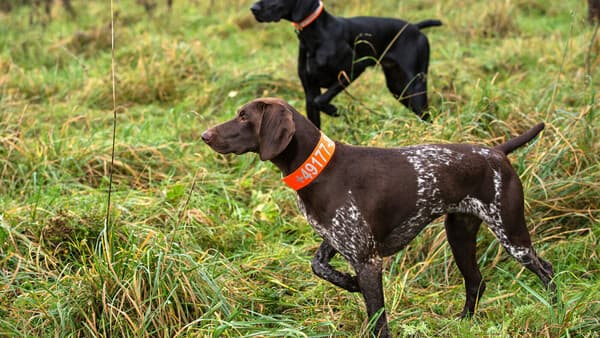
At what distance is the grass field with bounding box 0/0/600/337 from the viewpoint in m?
3.28

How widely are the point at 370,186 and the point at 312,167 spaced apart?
26 centimetres

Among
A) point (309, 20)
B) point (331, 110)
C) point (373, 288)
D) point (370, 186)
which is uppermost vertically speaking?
point (370, 186)

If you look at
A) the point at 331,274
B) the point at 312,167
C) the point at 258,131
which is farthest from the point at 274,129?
the point at 331,274

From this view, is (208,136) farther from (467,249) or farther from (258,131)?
(467,249)

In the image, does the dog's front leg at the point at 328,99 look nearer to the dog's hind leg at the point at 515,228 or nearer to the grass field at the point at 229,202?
the grass field at the point at 229,202

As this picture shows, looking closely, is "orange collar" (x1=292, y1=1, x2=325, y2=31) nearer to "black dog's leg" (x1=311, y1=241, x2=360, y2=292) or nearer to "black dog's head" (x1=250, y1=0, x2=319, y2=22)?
"black dog's head" (x1=250, y1=0, x2=319, y2=22)

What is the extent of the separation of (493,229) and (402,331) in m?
0.61

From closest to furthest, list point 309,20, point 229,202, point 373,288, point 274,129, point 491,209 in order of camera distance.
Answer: point 274,129 < point 373,288 < point 491,209 < point 229,202 < point 309,20

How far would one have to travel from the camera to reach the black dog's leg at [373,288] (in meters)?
3.16

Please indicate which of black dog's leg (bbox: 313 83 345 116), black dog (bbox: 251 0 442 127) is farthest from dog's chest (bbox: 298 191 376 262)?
black dog's leg (bbox: 313 83 345 116)

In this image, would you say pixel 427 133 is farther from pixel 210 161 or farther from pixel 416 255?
pixel 210 161

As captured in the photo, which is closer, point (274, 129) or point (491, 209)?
point (274, 129)

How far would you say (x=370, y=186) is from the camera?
314 centimetres

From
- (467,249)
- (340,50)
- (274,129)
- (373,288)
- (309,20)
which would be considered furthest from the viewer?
(340,50)
